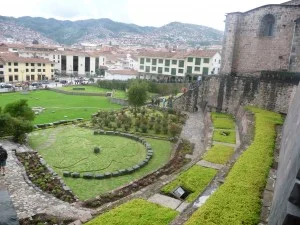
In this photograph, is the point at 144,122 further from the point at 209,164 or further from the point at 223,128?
the point at 209,164

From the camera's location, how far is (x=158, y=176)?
53.5 feet

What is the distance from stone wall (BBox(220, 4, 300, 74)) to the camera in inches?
1138

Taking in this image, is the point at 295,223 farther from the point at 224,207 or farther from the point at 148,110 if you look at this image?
the point at 148,110

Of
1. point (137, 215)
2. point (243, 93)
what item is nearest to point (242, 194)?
point (137, 215)

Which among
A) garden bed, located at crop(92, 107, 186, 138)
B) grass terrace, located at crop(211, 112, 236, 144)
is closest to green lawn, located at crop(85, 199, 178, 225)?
grass terrace, located at crop(211, 112, 236, 144)

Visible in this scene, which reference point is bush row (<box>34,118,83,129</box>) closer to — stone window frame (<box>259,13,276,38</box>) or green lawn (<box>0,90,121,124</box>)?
green lawn (<box>0,90,121,124</box>)

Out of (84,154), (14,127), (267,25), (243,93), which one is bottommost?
(84,154)

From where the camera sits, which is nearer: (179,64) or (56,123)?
(56,123)

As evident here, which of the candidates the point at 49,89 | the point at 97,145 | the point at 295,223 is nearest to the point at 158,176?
the point at 97,145

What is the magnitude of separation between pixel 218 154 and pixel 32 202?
31.9 feet

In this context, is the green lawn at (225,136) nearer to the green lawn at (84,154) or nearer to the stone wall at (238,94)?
the green lawn at (84,154)

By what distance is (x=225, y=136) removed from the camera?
2141 cm

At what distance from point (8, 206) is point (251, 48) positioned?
29.3 m

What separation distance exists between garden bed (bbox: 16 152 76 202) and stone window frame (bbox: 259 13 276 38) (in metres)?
24.2
